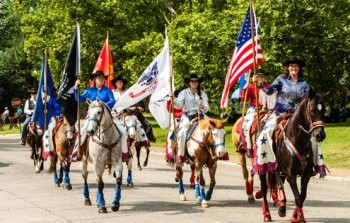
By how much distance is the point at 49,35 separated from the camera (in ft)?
151

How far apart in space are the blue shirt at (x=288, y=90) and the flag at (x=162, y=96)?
3.75 metres

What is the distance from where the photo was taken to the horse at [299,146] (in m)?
10.2

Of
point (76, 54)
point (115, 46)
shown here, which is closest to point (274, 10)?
point (115, 46)

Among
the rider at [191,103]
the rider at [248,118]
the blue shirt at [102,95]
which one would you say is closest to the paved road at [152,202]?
the rider at [248,118]

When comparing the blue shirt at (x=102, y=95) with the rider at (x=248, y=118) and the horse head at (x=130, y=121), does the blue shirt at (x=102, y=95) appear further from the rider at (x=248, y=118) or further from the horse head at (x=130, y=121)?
the horse head at (x=130, y=121)

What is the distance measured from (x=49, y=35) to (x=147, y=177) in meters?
28.4

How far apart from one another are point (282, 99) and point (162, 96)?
3.97 metres

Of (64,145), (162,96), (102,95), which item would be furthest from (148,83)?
(64,145)

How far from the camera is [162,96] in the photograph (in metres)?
15.0

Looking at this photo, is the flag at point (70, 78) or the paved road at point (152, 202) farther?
the flag at point (70, 78)

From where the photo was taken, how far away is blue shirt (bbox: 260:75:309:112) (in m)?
11.4

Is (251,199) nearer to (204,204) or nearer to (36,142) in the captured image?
(204,204)

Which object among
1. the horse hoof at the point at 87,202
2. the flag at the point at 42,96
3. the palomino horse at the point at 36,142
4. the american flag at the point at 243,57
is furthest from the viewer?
the palomino horse at the point at 36,142

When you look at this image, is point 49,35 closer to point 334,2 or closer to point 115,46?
point 115,46
